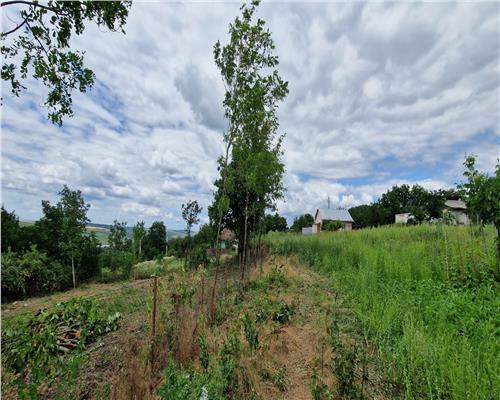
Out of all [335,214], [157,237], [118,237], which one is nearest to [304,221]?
[335,214]

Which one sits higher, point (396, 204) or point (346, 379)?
point (396, 204)

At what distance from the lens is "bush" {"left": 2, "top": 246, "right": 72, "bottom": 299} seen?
1323 cm

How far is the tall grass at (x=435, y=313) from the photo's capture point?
2.50 metres

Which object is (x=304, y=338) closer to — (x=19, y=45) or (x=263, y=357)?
(x=263, y=357)

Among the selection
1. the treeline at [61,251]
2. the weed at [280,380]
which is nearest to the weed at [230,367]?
the weed at [280,380]

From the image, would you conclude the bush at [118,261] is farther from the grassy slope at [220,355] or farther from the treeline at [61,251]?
the grassy slope at [220,355]

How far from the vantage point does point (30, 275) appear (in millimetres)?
13945

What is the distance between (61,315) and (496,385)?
580 cm

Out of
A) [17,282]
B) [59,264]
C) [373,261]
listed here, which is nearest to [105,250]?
[59,264]

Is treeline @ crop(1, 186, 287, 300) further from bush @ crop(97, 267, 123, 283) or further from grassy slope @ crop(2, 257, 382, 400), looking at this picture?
grassy slope @ crop(2, 257, 382, 400)

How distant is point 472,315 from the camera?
12.5 ft

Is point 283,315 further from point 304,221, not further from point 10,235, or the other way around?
point 304,221

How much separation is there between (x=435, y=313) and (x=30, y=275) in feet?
53.6

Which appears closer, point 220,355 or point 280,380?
point 280,380
